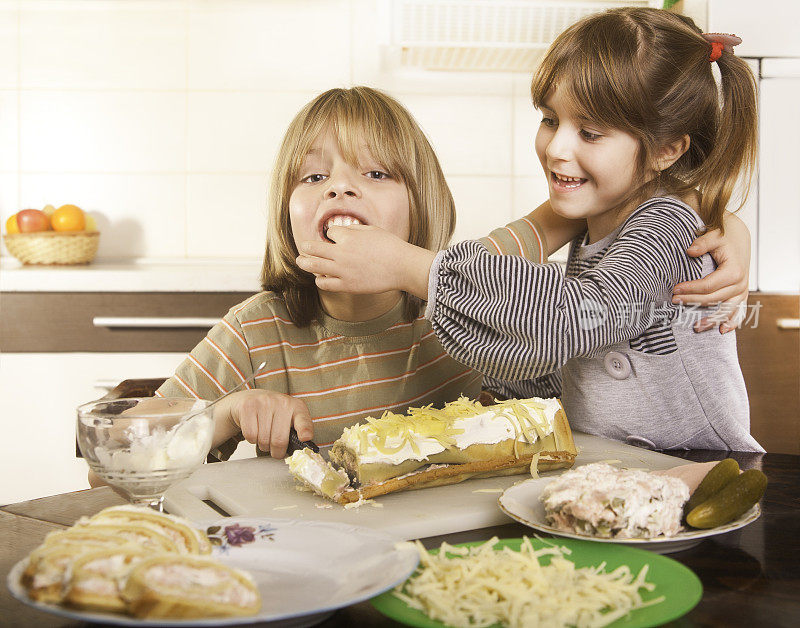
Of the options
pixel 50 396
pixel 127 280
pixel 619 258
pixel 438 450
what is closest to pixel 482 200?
pixel 127 280

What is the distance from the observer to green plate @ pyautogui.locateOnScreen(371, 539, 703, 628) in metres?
0.52

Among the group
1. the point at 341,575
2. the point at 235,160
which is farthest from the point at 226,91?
the point at 341,575

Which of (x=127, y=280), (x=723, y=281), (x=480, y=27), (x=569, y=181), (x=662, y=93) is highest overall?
(x=480, y=27)

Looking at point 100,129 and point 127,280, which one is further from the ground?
point 100,129

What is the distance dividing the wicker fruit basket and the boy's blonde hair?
1327 mm

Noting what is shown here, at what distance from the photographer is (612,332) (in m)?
0.99

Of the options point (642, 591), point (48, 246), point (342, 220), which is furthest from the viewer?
point (48, 246)

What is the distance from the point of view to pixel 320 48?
9.23ft

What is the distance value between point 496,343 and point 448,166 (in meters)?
1.96

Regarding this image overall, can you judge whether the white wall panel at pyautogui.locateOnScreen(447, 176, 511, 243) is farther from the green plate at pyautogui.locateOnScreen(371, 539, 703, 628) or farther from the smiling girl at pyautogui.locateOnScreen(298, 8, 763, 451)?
the green plate at pyautogui.locateOnScreen(371, 539, 703, 628)

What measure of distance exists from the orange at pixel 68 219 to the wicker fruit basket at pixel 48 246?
5cm

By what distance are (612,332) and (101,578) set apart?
68 centimetres

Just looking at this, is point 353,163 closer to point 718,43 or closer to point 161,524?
point 718,43

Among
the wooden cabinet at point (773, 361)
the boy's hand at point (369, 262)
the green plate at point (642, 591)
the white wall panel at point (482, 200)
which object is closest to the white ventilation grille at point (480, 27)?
the white wall panel at point (482, 200)
